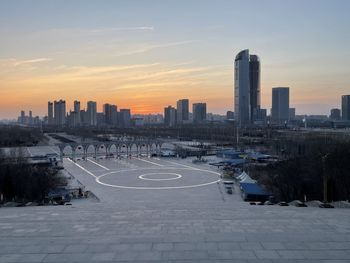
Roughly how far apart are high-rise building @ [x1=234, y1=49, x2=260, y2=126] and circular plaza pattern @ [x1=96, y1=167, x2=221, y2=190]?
243 ft

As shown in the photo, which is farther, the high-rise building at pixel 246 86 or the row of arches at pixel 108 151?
the high-rise building at pixel 246 86

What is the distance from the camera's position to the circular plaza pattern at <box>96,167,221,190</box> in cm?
1831

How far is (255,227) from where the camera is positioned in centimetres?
547

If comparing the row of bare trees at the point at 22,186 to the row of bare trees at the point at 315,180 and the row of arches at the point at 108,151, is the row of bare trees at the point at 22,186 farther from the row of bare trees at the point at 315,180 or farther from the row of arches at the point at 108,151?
the row of arches at the point at 108,151

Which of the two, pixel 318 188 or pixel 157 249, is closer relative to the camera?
pixel 157 249

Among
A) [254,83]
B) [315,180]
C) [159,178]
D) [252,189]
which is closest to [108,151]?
[159,178]

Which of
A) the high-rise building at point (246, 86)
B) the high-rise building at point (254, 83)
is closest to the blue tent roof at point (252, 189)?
the high-rise building at point (246, 86)

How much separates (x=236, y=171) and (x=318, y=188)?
10986 mm

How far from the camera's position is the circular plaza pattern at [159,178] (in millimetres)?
18312

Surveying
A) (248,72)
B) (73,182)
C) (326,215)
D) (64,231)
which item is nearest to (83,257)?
(64,231)

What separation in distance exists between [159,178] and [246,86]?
85.2 metres

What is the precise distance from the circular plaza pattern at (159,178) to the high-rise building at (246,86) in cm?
7411

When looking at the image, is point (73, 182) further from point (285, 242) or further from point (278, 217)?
point (285, 242)

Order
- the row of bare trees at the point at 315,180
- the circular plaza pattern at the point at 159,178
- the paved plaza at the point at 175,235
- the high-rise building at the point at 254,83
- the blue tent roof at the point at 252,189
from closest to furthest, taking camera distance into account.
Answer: the paved plaza at the point at 175,235 → the row of bare trees at the point at 315,180 → the blue tent roof at the point at 252,189 → the circular plaza pattern at the point at 159,178 → the high-rise building at the point at 254,83
